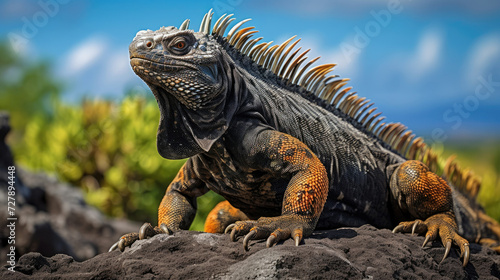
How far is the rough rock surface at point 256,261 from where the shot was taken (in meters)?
3.38

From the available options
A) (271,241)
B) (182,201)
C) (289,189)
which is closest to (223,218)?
(182,201)

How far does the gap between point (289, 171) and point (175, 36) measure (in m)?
1.36

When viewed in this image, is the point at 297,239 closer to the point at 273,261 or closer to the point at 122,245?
the point at 273,261

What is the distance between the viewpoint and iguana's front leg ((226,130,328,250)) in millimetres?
3762

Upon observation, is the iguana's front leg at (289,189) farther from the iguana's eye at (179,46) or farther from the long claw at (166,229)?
the iguana's eye at (179,46)

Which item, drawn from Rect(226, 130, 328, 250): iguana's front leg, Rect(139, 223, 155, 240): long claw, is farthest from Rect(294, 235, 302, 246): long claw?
→ Rect(139, 223, 155, 240): long claw

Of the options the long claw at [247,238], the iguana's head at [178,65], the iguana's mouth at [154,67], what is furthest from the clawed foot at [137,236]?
the iguana's mouth at [154,67]

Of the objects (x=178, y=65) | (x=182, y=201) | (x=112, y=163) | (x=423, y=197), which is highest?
(x=178, y=65)

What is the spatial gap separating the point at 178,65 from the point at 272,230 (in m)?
1.40

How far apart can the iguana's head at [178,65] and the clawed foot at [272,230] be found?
1.03 m

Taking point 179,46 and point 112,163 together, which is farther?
point 112,163

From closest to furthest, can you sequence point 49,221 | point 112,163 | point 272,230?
point 272,230 < point 49,221 < point 112,163

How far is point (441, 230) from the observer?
15.4ft

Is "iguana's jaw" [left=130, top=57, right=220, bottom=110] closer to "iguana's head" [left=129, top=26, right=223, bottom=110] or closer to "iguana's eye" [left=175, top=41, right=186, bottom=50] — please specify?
"iguana's head" [left=129, top=26, right=223, bottom=110]
